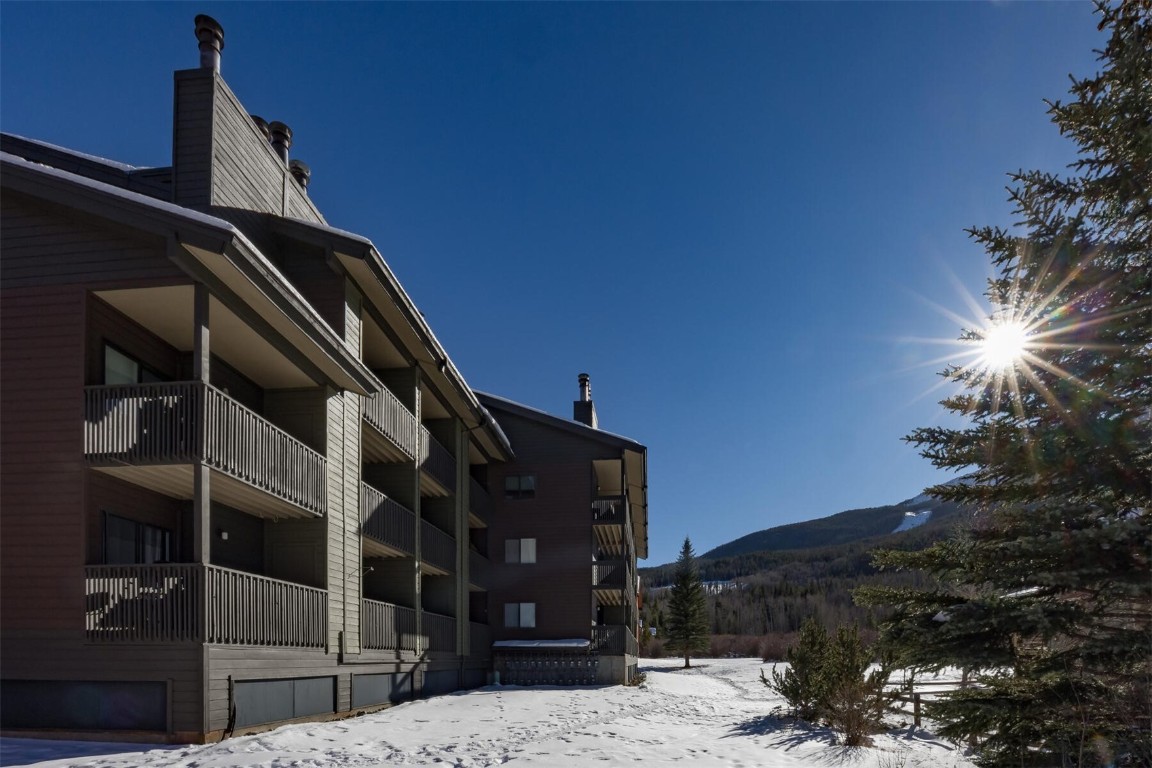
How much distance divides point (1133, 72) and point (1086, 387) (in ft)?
9.29

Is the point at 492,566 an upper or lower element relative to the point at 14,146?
lower

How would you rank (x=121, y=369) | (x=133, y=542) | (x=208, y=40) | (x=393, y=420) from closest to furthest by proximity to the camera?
(x=121, y=369) < (x=133, y=542) < (x=208, y=40) < (x=393, y=420)

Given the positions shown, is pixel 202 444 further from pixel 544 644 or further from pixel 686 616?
pixel 686 616

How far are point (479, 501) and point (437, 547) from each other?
6.29 meters

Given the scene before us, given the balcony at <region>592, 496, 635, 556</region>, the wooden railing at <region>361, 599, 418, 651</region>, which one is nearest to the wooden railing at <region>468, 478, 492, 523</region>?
the balcony at <region>592, 496, 635, 556</region>

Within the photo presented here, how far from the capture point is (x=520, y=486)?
31.6 m

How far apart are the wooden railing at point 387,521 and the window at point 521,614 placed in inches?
440

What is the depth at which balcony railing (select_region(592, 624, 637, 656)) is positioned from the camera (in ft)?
97.7

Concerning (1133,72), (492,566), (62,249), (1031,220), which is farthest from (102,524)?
(492,566)

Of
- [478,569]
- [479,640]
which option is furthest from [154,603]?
[478,569]

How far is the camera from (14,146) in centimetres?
1564

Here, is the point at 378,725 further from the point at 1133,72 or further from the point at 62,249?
the point at 1133,72

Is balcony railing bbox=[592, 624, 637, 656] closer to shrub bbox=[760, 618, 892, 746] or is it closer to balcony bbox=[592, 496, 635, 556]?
balcony bbox=[592, 496, 635, 556]

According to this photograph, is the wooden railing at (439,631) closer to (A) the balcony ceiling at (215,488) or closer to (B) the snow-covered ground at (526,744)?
(B) the snow-covered ground at (526,744)
